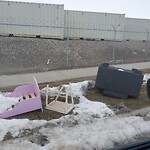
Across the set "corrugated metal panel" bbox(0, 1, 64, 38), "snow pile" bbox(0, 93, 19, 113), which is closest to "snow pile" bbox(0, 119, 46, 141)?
"snow pile" bbox(0, 93, 19, 113)

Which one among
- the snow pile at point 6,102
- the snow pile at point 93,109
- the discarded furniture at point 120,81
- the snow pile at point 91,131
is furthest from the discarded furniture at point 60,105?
the discarded furniture at point 120,81

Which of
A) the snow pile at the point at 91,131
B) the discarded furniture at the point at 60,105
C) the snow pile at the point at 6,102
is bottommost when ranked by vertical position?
the snow pile at the point at 91,131

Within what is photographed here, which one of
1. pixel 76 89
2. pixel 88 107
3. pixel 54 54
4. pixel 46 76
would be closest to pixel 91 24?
pixel 54 54

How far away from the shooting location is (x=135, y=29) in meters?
26.4

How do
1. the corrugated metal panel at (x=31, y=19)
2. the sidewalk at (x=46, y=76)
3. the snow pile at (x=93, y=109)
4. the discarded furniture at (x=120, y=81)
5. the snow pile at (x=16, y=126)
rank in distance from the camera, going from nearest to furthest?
the snow pile at (x=16, y=126), the snow pile at (x=93, y=109), the discarded furniture at (x=120, y=81), the sidewalk at (x=46, y=76), the corrugated metal panel at (x=31, y=19)

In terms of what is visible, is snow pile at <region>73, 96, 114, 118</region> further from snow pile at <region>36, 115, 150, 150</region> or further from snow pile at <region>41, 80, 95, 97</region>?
snow pile at <region>41, 80, 95, 97</region>

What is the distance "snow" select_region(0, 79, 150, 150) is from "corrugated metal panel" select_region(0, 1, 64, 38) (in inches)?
548

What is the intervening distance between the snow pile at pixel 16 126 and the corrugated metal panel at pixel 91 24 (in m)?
15.7

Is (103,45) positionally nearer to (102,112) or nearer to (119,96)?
(119,96)

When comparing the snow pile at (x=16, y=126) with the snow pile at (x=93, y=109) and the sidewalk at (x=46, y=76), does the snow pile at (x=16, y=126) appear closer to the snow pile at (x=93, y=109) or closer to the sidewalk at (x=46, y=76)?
the snow pile at (x=93, y=109)

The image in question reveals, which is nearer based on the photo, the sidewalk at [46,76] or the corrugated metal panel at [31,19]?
the sidewalk at [46,76]

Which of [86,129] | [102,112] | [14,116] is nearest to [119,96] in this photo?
[102,112]

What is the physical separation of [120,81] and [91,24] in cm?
1482

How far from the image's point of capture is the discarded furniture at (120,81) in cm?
905
